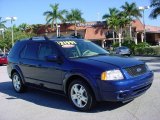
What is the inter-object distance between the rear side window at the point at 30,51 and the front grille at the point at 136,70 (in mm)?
2982

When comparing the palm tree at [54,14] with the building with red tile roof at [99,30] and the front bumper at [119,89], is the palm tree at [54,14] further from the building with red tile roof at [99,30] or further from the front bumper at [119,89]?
the front bumper at [119,89]

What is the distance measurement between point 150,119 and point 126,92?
76 centimetres

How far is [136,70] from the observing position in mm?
7172

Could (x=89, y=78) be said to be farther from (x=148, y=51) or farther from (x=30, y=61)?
(x=148, y=51)

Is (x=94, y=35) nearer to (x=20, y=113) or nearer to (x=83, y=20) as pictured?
(x=83, y=20)

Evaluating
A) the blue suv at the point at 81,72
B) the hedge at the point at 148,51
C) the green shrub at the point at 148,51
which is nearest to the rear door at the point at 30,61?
the blue suv at the point at 81,72

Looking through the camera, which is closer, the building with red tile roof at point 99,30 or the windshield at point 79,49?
the windshield at point 79,49

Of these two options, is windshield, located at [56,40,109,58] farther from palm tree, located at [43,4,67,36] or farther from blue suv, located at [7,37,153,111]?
palm tree, located at [43,4,67,36]

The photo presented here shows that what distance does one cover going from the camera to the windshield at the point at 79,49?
26.3 ft

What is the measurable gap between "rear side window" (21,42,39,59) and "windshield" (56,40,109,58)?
3.19 ft

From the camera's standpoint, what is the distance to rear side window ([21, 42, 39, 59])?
9.02 metres

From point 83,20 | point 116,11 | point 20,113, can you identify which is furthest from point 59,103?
point 83,20

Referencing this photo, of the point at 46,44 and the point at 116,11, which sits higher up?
the point at 116,11

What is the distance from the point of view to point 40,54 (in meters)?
8.77
